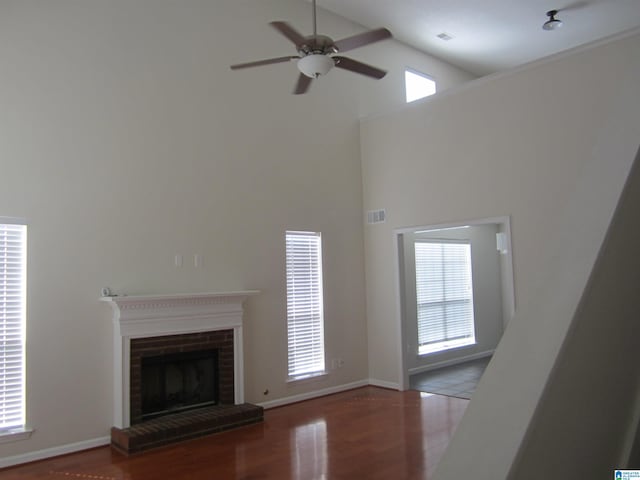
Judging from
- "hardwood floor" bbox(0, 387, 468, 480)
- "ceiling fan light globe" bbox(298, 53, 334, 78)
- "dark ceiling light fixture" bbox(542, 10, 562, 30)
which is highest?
"dark ceiling light fixture" bbox(542, 10, 562, 30)

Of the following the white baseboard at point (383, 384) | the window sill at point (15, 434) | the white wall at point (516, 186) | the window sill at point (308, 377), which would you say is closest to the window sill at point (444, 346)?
the white baseboard at point (383, 384)

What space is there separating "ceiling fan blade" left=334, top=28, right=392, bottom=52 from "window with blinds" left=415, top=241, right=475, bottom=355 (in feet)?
16.1

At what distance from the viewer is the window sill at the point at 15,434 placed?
14.4 feet

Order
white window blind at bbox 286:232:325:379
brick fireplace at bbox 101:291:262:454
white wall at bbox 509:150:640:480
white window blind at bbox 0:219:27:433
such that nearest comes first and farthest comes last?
white wall at bbox 509:150:640:480, white window blind at bbox 0:219:27:433, brick fireplace at bbox 101:291:262:454, white window blind at bbox 286:232:325:379

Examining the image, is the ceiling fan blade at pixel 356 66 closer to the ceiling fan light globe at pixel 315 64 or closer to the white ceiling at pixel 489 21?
the ceiling fan light globe at pixel 315 64

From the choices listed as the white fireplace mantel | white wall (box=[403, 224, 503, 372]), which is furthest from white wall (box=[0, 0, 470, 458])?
white wall (box=[403, 224, 503, 372])

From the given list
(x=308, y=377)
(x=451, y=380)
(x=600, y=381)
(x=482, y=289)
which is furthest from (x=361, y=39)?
(x=482, y=289)

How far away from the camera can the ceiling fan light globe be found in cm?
372

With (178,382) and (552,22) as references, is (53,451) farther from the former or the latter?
(552,22)

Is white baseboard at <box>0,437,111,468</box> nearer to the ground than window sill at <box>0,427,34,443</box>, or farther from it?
nearer to the ground

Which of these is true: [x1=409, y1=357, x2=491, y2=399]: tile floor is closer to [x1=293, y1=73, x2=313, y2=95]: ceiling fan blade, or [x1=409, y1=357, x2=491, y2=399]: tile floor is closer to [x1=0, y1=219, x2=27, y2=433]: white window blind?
[x1=293, y1=73, x2=313, y2=95]: ceiling fan blade

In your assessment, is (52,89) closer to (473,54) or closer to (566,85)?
(566,85)

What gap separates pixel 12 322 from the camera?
14.9 feet

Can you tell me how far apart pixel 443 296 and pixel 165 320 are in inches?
199
